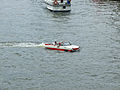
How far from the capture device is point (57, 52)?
6775 cm

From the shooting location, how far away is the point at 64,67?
197 feet

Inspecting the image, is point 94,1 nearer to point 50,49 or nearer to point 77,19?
point 77,19

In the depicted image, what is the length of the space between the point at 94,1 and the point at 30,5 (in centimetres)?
2122

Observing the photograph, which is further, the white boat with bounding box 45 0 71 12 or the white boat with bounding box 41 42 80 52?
the white boat with bounding box 45 0 71 12

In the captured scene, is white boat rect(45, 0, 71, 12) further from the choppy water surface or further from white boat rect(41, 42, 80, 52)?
white boat rect(41, 42, 80, 52)

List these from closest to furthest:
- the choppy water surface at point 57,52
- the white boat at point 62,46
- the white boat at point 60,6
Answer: the choppy water surface at point 57,52
the white boat at point 62,46
the white boat at point 60,6

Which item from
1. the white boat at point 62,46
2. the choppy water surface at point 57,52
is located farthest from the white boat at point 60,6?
the white boat at point 62,46

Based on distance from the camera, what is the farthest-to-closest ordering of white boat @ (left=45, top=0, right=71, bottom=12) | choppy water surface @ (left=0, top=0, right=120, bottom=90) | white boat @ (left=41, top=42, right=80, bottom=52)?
white boat @ (left=45, top=0, right=71, bottom=12) < white boat @ (left=41, top=42, right=80, bottom=52) < choppy water surface @ (left=0, top=0, right=120, bottom=90)

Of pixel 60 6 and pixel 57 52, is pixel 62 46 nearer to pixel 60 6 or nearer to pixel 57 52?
pixel 57 52

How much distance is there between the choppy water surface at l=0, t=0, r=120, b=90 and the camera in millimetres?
55094

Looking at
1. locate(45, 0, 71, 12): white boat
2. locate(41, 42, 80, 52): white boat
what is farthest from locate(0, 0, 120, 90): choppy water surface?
locate(45, 0, 71, 12): white boat

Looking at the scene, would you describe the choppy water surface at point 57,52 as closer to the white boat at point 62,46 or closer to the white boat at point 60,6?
the white boat at point 62,46

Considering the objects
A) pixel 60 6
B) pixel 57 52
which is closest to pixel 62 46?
pixel 57 52

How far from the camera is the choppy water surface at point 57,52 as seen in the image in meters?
55.1
